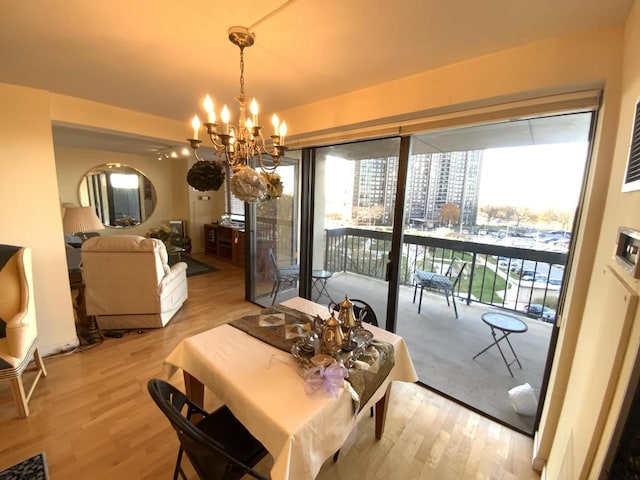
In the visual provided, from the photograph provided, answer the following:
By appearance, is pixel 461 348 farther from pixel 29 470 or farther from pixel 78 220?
pixel 78 220

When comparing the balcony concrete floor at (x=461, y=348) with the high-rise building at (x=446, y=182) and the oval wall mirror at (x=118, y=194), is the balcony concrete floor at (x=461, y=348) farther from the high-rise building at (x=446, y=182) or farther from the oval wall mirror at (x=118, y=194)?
the oval wall mirror at (x=118, y=194)

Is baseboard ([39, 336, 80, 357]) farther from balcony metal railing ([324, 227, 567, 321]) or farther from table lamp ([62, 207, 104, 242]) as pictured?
balcony metal railing ([324, 227, 567, 321])

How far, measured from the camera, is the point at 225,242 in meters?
6.05

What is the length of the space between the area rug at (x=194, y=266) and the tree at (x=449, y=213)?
4217 millimetres

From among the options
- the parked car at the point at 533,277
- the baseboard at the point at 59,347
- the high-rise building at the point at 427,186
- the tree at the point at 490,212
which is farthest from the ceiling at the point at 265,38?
the parked car at the point at 533,277

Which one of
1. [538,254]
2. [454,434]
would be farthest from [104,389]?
[538,254]

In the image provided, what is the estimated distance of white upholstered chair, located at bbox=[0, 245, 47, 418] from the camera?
5.76ft

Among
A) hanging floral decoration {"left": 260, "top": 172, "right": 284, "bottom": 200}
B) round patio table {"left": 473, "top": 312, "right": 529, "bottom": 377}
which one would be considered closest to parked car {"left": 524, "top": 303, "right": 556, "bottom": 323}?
round patio table {"left": 473, "top": 312, "right": 529, "bottom": 377}

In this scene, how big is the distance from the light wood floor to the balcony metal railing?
1.42 metres

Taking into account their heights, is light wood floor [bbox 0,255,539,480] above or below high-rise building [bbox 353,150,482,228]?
below

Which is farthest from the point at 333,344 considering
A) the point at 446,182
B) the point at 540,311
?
the point at 540,311

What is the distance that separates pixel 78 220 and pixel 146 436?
2213mm

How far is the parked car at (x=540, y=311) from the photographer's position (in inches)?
128

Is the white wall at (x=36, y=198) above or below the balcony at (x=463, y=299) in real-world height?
above
